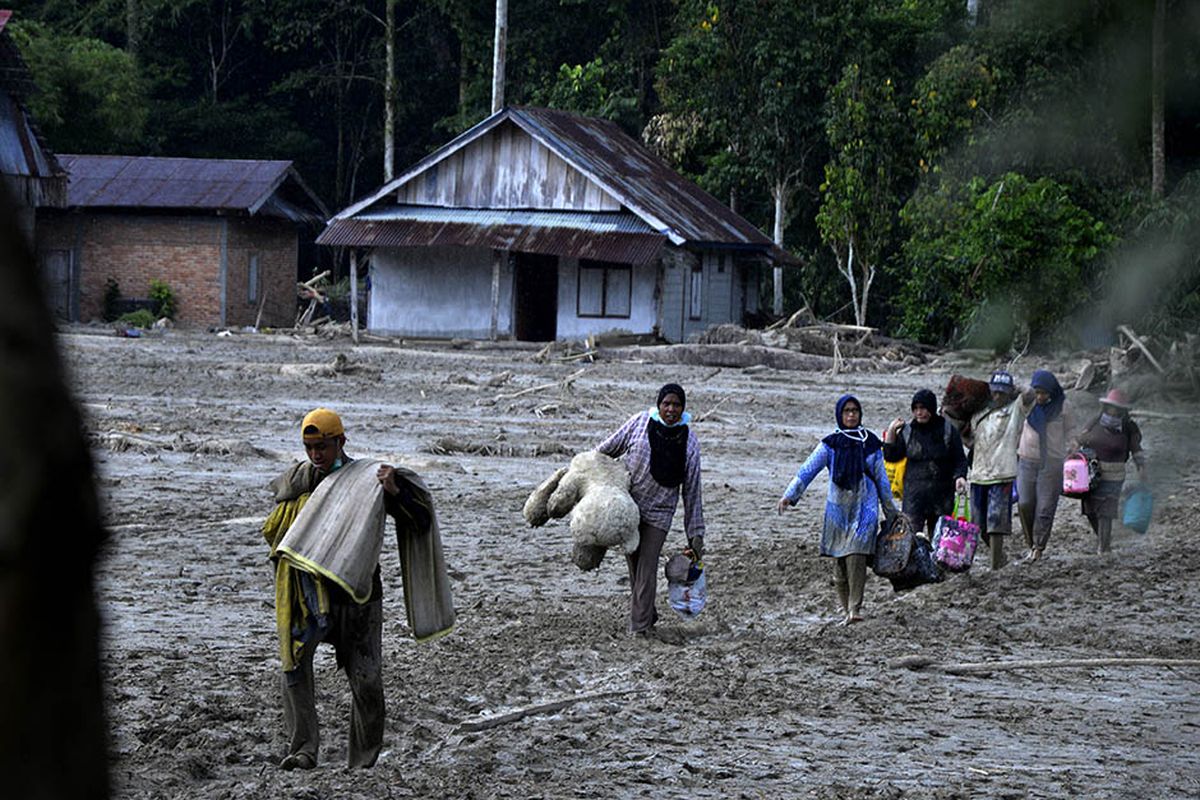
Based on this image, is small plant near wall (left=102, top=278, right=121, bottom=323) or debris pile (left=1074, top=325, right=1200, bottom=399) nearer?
Result: debris pile (left=1074, top=325, right=1200, bottom=399)

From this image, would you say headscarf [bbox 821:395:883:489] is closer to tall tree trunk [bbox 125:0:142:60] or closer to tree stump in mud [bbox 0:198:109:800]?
tree stump in mud [bbox 0:198:109:800]

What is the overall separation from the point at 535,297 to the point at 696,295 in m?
3.71

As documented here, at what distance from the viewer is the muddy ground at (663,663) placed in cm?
676

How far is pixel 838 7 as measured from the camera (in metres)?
37.2

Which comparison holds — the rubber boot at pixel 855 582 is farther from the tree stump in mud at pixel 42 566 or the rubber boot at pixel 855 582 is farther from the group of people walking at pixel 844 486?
the tree stump in mud at pixel 42 566

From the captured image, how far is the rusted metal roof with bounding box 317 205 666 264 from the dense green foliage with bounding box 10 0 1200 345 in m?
4.50

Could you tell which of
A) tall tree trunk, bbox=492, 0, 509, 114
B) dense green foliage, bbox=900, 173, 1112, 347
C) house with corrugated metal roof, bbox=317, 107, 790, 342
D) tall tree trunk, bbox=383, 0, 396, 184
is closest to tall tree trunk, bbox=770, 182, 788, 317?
house with corrugated metal roof, bbox=317, 107, 790, 342

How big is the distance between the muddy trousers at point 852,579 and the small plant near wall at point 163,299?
1226 inches

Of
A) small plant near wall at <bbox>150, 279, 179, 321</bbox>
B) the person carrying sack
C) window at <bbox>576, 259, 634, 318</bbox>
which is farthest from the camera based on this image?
small plant near wall at <bbox>150, 279, 179, 321</bbox>

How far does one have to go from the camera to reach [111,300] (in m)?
39.5

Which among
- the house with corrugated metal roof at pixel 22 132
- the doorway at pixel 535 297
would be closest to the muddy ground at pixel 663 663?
the house with corrugated metal roof at pixel 22 132

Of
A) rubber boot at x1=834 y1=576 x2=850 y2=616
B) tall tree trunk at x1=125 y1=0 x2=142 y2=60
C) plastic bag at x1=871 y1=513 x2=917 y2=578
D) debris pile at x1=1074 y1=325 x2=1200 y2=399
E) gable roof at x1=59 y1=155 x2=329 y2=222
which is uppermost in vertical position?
tall tree trunk at x1=125 y1=0 x2=142 y2=60

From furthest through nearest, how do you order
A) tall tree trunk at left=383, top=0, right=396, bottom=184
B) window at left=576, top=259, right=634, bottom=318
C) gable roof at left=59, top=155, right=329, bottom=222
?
tall tree trunk at left=383, top=0, right=396, bottom=184, gable roof at left=59, top=155, right=329, bottom=222, window at left=576, top=259, right=634, bottom=318

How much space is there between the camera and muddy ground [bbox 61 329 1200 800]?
676 cm
